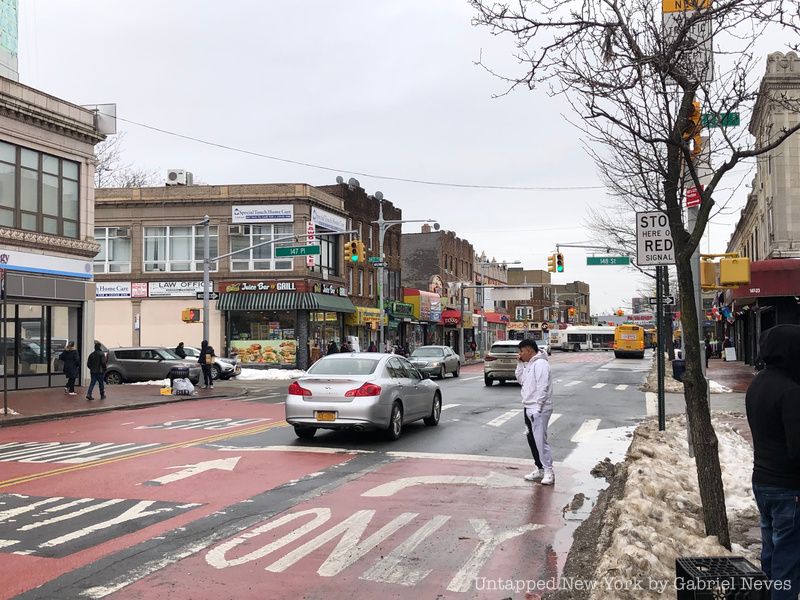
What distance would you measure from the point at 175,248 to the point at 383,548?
37992 millimetres

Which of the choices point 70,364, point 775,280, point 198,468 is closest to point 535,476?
point 198,468

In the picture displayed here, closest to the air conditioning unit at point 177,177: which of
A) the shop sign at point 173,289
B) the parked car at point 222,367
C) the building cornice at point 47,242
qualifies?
the shop sign at point 173,289

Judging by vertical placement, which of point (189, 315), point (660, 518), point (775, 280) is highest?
point (775, 280)

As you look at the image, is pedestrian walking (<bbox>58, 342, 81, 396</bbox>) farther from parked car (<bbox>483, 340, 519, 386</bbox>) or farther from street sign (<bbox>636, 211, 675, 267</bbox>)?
street sign (<bbox>636, 211, 675, 267</bbox>)

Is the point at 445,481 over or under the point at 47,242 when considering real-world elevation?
under

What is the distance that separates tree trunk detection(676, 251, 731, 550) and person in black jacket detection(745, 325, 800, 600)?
3.90ft

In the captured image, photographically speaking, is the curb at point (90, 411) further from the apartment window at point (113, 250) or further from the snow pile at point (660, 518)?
the apartment window at point (113, 250)

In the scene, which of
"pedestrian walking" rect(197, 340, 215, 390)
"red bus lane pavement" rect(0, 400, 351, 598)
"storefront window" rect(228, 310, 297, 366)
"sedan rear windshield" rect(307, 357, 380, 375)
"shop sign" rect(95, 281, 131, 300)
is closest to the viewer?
"red bus lane pavement" rect(0, 400, 351, 598)

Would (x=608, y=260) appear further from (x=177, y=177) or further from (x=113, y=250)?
(x=113, y=250)

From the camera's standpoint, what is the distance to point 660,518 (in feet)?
20.7

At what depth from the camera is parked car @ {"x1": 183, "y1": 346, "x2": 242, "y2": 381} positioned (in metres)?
33.5

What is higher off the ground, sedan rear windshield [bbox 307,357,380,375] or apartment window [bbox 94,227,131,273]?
apartment window [bbox 94,227,131,273]

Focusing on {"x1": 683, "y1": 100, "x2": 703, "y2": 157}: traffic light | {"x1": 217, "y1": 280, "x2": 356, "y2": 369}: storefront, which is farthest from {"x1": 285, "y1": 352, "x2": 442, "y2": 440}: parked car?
{"x1": 217, "y1": 280, "x2": 356, "y2": 369}: storefront

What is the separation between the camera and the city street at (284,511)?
578cm
